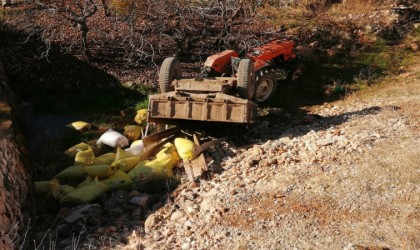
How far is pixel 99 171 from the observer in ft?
19.0

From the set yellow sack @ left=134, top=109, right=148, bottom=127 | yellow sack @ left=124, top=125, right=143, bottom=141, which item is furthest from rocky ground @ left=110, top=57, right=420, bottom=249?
yellow sack @ left=134, top=109, right=148, bottom=127

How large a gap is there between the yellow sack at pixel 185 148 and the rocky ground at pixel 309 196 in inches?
16.5

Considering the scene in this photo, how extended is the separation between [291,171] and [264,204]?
0.86m

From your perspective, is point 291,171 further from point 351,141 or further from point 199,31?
point 199,31

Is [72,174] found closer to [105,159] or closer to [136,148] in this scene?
[105,159]

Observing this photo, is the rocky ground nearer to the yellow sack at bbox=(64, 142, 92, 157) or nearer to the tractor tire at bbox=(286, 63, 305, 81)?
the yellow sack at bbox=(64, 142, 92, 157)

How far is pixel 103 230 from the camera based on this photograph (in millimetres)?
4770

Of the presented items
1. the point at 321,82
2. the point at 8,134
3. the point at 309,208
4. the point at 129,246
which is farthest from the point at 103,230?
the point at 321,82

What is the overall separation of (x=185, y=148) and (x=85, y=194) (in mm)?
1467

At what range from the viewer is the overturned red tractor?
Answer: 19.8 feet

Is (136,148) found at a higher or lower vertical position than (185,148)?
lower

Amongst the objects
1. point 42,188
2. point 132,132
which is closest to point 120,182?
point 42,188

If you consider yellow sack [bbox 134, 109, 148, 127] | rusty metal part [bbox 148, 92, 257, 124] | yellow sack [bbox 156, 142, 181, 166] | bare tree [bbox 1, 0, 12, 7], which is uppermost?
bare tree [bbox 1, 0, 12, 7]

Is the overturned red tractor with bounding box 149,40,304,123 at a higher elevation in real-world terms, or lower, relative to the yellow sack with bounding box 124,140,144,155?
higher
